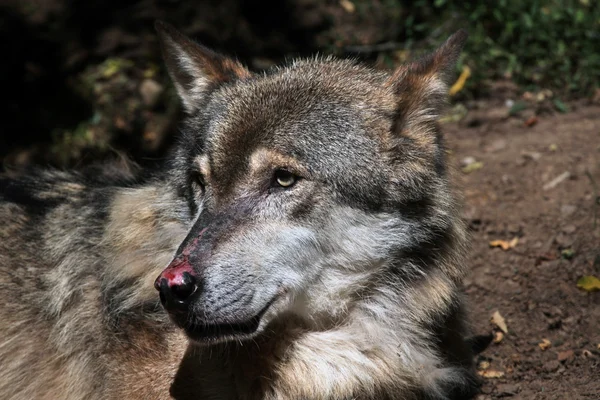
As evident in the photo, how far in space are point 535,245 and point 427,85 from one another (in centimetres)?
223

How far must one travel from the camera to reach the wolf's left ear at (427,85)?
404 cm

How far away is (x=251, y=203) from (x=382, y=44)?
16.9 ft

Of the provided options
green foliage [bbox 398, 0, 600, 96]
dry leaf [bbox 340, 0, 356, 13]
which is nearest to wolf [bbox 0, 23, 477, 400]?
green foliage [bbox 398, 0, 600, 96]

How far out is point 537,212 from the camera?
6.01 meters

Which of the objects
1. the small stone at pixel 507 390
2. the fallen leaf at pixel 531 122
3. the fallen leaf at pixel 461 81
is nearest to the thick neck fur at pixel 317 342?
the small stone at pixel 507 390

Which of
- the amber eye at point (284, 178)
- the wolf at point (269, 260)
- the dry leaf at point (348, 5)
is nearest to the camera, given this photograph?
the wolf at point (269, 260)

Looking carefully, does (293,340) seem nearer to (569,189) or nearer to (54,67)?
(569,189)

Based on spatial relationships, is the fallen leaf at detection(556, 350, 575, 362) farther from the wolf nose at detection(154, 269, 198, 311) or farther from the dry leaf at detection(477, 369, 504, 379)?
the wolf nose at detection(154, 269, 198, 311)

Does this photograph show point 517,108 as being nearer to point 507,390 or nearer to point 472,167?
point 472,167

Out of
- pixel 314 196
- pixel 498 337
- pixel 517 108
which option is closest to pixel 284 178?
pixel 314 196

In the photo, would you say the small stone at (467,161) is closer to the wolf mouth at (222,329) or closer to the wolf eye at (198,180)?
the wolf eye at (198,180)

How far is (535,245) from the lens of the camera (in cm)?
572

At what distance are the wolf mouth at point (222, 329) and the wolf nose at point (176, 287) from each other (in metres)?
0.16

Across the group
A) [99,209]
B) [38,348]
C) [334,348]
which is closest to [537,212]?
[334,348]
